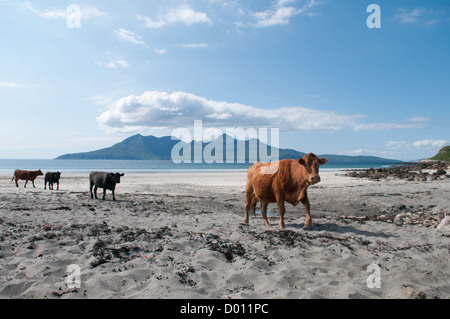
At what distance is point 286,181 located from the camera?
8070mm

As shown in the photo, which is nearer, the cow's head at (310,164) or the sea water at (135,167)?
the cow's head at (310,164)

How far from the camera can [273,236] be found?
7.02 m

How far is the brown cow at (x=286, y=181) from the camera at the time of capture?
7.38 meters

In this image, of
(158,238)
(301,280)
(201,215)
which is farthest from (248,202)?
(301,280)

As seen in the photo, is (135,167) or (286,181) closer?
(286,181)

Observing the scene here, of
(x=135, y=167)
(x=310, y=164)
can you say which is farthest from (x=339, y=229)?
(x=135, y=167)

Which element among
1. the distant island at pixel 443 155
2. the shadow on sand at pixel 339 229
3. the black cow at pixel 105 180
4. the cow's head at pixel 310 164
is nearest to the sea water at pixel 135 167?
the black cow at pixel 105 180

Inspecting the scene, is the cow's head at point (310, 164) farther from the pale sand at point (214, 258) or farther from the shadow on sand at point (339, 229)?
the shadow on sand at point (339, 229)

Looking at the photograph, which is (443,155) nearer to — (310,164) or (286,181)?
(286,181)

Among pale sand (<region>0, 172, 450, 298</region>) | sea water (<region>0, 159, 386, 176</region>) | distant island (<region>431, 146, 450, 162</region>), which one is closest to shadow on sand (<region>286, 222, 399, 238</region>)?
pale sand (<region>0, 172, 450, 298</region>)
